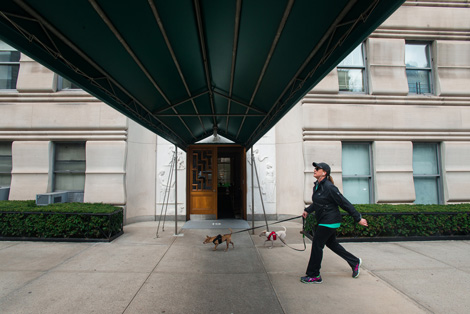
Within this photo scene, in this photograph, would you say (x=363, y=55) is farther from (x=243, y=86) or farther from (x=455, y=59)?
(x=243, y=86)

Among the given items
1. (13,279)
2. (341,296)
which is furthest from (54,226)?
(341,296)

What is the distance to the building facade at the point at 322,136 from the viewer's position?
8.84m

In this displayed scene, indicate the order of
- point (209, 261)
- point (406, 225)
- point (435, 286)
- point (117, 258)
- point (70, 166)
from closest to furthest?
point (435, 286)
point (209, 261)
point (117, 258)
point (406, 225)
point (70, 166)

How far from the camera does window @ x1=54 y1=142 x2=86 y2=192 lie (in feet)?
29.9

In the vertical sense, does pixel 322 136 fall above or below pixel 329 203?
above

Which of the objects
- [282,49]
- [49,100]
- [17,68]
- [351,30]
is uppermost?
[17,68]

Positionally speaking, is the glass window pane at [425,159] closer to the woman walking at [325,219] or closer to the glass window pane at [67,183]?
the woman walking at [325,219]

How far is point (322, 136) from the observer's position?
9.05 metres

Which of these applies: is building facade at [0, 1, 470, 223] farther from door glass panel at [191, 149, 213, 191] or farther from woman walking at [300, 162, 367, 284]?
woman walking at [300, 162, 367, 284]

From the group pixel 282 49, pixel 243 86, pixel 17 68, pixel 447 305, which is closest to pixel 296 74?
pixel 282 49

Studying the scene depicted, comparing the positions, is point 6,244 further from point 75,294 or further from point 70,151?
point 75,294

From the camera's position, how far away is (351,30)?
8.54ft

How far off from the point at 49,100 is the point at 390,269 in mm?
11138

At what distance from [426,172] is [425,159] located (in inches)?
18.9
